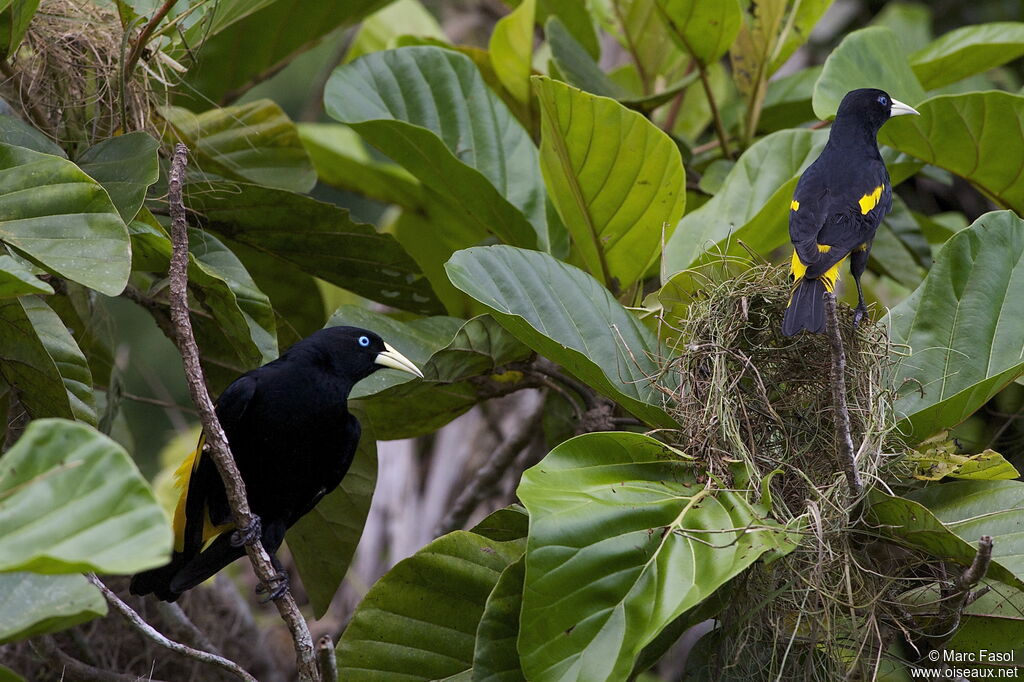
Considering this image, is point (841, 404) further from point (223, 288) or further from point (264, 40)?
point (264, 40)

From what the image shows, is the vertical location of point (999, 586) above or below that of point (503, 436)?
above

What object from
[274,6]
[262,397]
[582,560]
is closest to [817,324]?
[582,560]

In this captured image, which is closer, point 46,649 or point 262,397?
point 262,397

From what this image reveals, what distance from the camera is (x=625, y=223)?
286 cm

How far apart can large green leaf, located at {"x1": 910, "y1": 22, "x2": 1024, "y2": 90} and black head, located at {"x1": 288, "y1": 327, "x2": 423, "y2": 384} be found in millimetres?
2159

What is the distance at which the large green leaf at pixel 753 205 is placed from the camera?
2.75m

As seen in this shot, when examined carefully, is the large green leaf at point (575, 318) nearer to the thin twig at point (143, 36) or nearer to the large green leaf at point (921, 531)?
the large green leaf at point (921, 531)

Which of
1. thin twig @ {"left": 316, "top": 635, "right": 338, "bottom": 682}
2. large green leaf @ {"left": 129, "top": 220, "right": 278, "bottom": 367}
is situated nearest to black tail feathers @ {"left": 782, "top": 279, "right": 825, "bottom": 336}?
thin twig @ {"left": 316, "top": 635, "right": 338, "bottom": 682}

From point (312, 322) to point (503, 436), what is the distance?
127 cm

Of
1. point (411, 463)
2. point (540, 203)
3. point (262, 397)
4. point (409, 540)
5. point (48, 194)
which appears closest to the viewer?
point (48, 194)

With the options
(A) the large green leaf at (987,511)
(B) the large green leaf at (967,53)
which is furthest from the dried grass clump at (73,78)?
(B) the large green leaf at (967,53)

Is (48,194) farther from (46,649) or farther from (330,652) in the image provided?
(46,649)

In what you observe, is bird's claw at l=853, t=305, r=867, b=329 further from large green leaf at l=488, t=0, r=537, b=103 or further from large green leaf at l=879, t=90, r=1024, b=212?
large green leaf at l=488, t=0, r=537, b=103

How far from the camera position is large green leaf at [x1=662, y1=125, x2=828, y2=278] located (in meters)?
2.75
